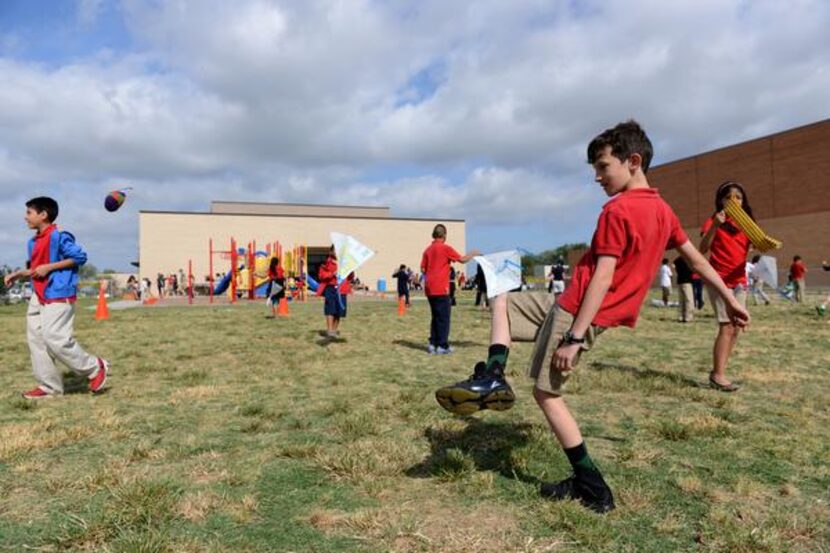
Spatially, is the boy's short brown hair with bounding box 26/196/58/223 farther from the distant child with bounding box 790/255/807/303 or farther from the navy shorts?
the distant child with bounding box 790/255/807/303

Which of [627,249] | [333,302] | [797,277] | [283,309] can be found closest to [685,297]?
[333,302]

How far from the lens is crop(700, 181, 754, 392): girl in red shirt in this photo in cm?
523

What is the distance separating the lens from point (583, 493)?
2650 millimetres

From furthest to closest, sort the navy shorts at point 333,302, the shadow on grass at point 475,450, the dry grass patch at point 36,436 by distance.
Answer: the navy shorts at point 333,302 < the dry grass patch at point 36,436 < the shadow on grass at point 475,450

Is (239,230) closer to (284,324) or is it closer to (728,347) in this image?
(284,324)

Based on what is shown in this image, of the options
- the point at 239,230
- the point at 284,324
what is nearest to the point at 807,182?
the point at 284,324

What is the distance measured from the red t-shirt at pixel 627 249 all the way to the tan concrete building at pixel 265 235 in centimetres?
4454

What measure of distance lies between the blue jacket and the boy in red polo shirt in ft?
14.4

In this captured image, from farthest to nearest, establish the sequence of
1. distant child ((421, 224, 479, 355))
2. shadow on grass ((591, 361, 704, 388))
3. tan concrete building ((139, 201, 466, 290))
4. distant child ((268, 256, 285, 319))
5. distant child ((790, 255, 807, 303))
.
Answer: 1. tan concrete building ((139, 201, 466, 290))
2. distant child ((790, 255, 807, 303))
3. distant child ((268, 256, 285, 319))
4. distant child ((421, 224, 479, 355))
5. shadow on grass ((591, 361, 704, 388))

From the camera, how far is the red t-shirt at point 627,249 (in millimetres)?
2551

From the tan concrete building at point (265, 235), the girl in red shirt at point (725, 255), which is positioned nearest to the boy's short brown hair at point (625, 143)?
the girl in red shirt at point (725, 255)

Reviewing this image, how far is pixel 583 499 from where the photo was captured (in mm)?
2643

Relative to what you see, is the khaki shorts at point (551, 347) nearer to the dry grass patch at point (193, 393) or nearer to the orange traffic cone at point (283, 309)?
the dry grass patch at point (193, 393)

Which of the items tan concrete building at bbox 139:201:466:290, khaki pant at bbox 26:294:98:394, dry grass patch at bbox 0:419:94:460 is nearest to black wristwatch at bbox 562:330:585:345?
dry grass patch at bbox 0:419:94:460
